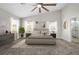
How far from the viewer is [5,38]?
14.0 ft

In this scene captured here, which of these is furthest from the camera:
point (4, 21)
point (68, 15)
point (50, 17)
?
point (68, 15)

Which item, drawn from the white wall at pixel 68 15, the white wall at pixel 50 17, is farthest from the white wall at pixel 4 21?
the white wall at pixel 68 15

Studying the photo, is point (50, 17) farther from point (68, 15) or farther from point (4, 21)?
point (4, 21)

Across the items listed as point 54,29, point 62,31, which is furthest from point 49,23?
point 62,31

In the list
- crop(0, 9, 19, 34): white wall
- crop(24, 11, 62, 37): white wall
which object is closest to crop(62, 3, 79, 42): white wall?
crop(24, 11, 62, 37): white wall

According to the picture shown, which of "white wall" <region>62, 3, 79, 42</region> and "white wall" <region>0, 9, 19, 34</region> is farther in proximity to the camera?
"white wall" <region>62, 3, 79, 42</region>

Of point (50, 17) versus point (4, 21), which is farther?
point (50, 17)

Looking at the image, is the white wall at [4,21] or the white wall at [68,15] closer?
the white wall at [4,21]

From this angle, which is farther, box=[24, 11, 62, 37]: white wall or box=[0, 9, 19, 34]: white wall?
box=[24, 11, 62, 37]: white wall

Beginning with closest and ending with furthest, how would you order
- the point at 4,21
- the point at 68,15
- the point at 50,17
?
the point at 4,21
the point at 50,17
the point at 68,15

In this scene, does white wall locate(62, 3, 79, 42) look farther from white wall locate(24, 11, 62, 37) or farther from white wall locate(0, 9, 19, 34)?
white wall locate(0, 9, 19, 34)

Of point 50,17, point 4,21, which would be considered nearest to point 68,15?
point 50,17

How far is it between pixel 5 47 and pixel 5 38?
0.32m

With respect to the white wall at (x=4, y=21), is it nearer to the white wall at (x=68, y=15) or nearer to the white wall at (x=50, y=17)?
the white wall at (x=50, y=17)
